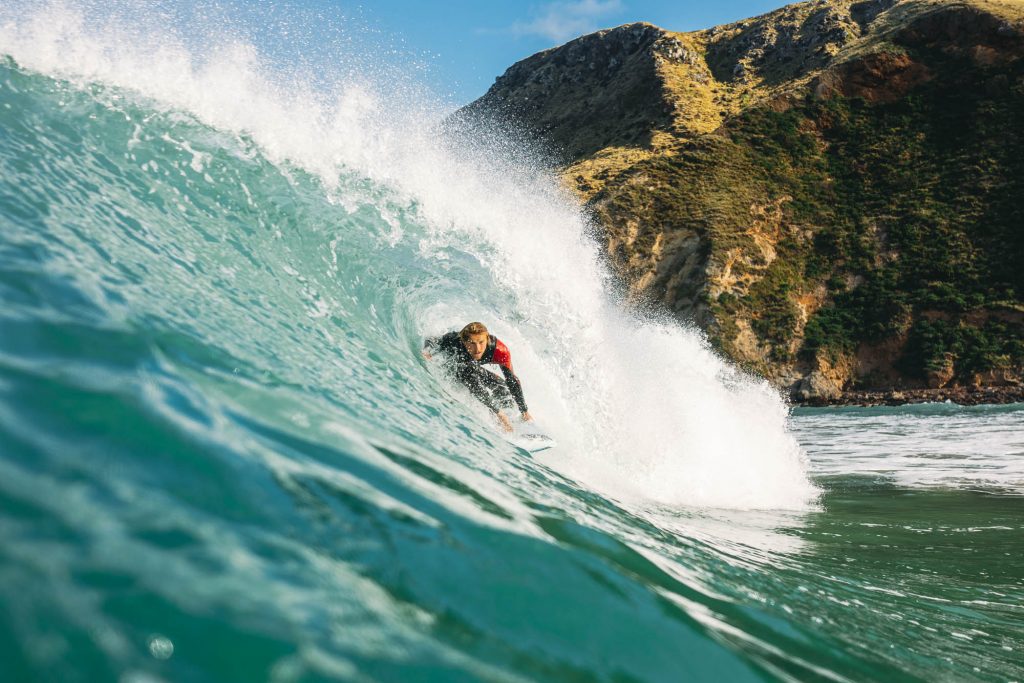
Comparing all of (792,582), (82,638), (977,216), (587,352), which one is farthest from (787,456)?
(977,216)

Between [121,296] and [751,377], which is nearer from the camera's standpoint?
[121,296]

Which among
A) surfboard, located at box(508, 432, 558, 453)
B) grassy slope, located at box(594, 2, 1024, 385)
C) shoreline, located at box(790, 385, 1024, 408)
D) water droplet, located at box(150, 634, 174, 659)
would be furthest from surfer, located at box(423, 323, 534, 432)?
grassy slope, located at box(594, 2, 1024, 385)

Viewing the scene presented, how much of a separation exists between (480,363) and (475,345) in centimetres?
27

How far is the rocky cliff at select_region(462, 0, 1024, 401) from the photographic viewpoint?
3256cm

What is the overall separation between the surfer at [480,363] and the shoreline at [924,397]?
26871 millimetres

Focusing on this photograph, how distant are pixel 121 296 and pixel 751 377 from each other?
33.3 meters

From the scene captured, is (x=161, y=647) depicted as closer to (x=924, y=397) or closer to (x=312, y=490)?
(x=312, y=490)

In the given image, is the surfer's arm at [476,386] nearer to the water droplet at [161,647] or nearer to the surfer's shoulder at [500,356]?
the surfer's shoulder at [500,356]

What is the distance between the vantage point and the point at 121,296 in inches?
102

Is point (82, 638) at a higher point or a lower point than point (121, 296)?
lower

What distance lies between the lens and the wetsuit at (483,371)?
6.25 m

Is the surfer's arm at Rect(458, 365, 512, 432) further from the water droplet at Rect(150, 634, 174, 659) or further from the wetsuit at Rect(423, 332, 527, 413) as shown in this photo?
the water droplet at Rect(150, 634, 174, 659)

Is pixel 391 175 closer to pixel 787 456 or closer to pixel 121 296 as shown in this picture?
pixel 121 296

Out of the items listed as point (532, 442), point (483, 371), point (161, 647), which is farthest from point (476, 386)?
point (161, 647)
